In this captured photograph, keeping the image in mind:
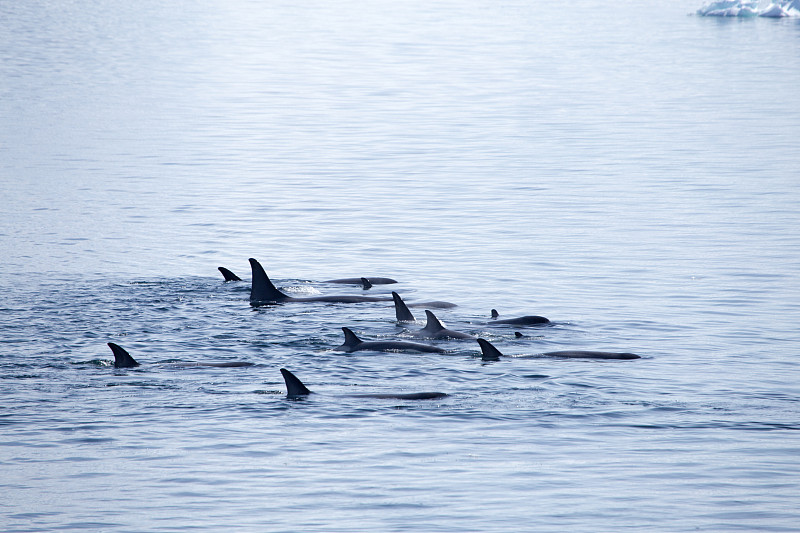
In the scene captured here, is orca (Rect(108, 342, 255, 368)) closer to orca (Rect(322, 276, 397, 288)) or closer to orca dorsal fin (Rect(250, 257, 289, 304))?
orca dorsal fin (Rect(250, 257, 289, 304))

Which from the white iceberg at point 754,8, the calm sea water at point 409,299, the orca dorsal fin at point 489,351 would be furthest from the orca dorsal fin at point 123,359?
the white iceberg at point 754,8

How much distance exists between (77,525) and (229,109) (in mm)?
47027

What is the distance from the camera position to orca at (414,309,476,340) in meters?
19.8

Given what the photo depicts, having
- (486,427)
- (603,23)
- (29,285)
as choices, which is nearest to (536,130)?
(29,285)

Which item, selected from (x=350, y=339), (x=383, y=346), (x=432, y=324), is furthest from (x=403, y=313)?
(x=350, y=339)

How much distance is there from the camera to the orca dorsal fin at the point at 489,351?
60.5 feet

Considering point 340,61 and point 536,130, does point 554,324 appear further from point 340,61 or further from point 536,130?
point 340,61

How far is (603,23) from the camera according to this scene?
10744 cm

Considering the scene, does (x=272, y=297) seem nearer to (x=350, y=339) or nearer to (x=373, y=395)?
(x=350, y=339)

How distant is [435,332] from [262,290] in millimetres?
4326

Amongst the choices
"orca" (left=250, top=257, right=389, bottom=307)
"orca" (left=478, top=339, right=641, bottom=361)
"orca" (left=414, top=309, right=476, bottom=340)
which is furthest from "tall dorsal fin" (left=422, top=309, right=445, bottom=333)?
"orca" (left=250, top=257, right=389, bottom=307)

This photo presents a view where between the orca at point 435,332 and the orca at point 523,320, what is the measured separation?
1.33 metres

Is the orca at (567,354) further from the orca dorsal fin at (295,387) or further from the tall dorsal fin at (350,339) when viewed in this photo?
the orca dorsal fin at (295,387)

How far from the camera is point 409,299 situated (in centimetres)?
2361
